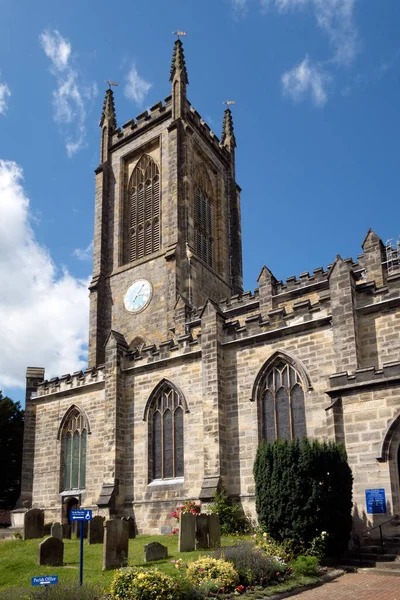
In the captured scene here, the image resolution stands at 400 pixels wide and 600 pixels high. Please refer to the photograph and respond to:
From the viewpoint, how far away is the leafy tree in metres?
40.4

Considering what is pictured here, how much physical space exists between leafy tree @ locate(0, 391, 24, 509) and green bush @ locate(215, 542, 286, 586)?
29498mm

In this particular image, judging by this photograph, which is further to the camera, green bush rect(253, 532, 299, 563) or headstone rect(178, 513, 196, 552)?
headstone rect(178, 513, 196, 552)

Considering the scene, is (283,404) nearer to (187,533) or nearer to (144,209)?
(187,533)

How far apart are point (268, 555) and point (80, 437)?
16.0 metres

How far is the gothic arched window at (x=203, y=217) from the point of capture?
127 feet

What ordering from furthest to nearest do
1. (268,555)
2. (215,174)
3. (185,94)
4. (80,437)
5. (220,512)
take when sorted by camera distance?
(215,174)
(185,94)
(80,437)
(220,512)
(268,555)

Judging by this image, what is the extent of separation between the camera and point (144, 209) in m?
39.7

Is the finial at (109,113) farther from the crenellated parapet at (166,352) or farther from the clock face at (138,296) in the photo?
the crenellated parapet at (166,352)

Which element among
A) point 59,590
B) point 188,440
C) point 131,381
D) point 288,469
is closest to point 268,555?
point 288,469

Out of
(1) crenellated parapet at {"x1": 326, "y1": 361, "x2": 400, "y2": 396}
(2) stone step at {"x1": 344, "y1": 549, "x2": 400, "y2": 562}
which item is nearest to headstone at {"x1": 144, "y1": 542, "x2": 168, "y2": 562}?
(2) stone step at {"x1": 344, "y1": 549, "x2": 400, "y2": 562}

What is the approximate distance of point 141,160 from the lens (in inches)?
1620

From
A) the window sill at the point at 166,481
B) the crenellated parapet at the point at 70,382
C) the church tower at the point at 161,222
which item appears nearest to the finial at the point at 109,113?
the church tower at the point at 161,222

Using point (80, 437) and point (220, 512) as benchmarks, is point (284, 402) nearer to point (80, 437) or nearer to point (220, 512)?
point (220, 512)

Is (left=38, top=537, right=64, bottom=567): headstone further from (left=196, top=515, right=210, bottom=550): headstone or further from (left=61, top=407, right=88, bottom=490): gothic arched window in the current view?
(left=61, top=407, right=88, bottom=490): gothic arched window
